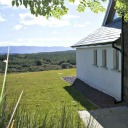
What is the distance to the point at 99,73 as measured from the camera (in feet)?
53.6

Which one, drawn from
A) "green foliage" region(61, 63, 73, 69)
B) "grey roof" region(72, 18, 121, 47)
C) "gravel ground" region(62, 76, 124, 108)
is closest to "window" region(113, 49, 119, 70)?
"grey roof" region(72, 18, 121, 47)

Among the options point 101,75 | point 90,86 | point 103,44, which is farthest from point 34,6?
point 90,86

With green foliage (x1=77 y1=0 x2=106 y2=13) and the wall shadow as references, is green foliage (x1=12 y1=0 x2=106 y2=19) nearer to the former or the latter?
green foliage (x1=77 y1=0 x2=106 y2=13)

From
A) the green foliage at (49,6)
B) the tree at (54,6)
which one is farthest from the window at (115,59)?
the green foliage at (49,6)

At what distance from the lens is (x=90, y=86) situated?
18.2m

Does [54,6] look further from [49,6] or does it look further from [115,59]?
[115,59]

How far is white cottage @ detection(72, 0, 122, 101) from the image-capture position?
1341 centimetres

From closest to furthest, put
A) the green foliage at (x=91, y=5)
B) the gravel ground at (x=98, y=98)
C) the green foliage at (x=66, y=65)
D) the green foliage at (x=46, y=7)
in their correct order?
the green foliage at (x=46, y=7)
the green foliage at (x=91, y=5)
the gravel ground at (x=98, y=98)
the green foliage at (x=66, y=65)

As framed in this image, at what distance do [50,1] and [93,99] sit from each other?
913 cm

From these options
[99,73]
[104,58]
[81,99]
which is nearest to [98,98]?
[81,99]

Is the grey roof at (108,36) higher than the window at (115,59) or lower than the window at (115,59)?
higher

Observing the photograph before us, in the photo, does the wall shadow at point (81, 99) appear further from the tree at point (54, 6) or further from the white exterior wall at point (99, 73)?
the tree at point (54, 6)

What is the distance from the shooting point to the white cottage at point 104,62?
1341 cm

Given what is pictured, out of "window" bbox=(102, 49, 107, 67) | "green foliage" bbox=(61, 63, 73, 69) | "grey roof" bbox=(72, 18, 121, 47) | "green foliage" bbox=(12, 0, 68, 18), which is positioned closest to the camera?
"green foliage" bbox=(12, 0, 68, 18)
